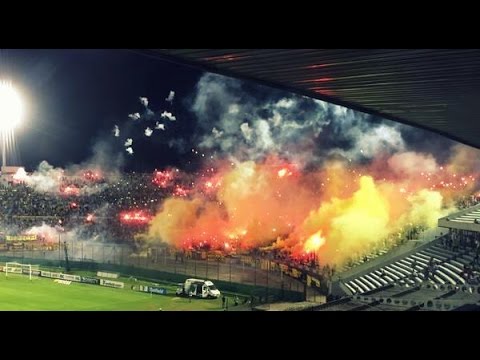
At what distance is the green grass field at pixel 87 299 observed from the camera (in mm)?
7289

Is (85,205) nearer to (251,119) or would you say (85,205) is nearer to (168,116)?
(168,116)

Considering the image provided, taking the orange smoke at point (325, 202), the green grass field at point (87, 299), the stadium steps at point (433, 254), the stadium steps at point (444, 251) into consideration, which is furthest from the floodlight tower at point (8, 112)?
the stadium steps at point (444, 251)

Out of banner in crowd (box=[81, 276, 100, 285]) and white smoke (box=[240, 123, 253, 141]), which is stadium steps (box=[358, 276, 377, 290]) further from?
banner in crowd (box=[81, 276, 100, 285])

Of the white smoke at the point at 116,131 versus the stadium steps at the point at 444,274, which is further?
the white smoke at the point at 116,131

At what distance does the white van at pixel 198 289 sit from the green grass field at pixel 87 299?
0.25ft

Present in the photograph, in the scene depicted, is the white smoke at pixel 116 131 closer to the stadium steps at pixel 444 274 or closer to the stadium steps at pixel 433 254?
the stadium steps at pixel 433 254

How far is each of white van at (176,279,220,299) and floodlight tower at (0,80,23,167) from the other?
8.54 feet

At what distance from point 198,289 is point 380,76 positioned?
10.6 feet

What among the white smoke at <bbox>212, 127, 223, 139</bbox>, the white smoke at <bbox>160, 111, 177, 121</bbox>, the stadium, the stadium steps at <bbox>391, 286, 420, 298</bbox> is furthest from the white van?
the stadium steps at <bbox>391, 286, 420, 298</bbox>

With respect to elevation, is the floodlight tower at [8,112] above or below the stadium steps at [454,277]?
above

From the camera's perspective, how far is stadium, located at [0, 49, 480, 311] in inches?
294

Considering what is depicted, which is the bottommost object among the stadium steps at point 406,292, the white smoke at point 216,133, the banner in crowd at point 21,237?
the stadium steps at point 406,292

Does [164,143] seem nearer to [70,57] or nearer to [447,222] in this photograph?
[70,57]
